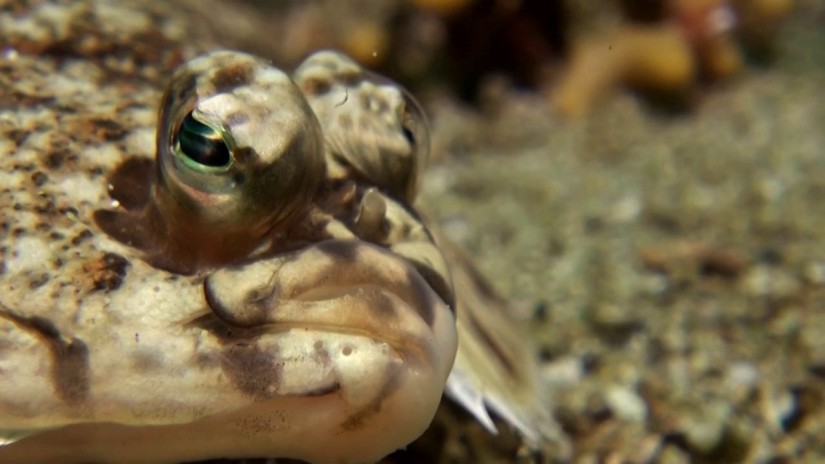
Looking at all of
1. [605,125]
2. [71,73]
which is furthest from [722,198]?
[71,73]

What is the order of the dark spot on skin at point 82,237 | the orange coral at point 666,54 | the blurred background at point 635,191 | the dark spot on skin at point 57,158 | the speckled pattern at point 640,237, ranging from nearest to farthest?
1. the dark spot on skin at point 82,237
2. the dark spot on skin at point 57,158
3. the speckled pattern at point 640,237
4. the blurred background at point 635,191
5. the orange coral at point 666,54

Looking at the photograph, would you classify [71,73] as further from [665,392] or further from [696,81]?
[696,81]

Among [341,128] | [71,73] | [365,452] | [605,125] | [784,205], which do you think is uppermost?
[341,128]

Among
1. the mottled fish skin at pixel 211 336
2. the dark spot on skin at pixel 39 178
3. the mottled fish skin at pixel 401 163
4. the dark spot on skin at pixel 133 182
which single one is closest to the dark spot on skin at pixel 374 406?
the mottled fish skin at pixel 211 336

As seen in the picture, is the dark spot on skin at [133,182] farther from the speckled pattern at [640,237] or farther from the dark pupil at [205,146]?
the dark pupil at [205,146]

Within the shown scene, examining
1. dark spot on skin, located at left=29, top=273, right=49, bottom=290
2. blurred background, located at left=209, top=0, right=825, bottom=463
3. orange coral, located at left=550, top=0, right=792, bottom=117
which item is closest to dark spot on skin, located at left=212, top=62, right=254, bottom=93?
dark spot on skin, located at left=29, top=273, right=49, bottom=290

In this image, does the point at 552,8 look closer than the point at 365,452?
No

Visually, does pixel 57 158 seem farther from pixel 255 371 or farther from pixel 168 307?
pixel 255 371

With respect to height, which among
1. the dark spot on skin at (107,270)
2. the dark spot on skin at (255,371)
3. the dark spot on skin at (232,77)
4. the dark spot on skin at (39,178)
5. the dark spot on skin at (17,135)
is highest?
the dark spot on skin at (232,77)
